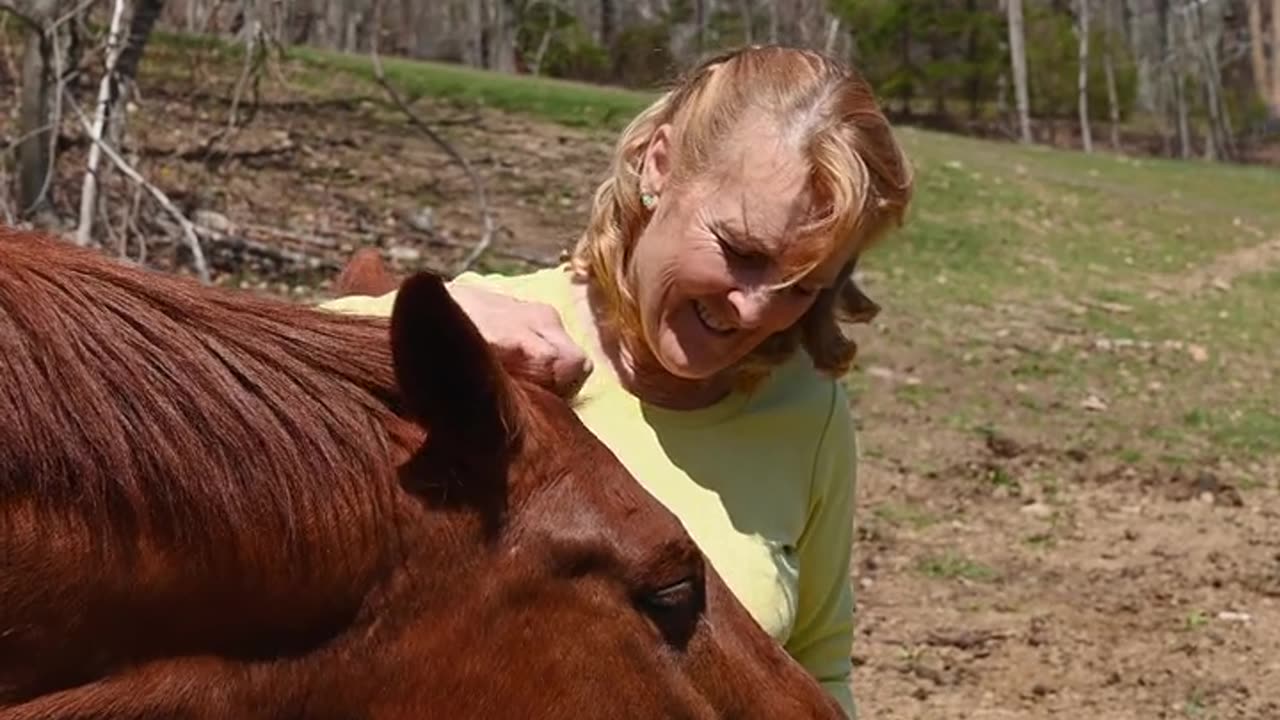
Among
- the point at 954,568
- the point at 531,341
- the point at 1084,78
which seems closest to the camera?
the point at 531,341

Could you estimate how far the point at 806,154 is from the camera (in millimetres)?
2332

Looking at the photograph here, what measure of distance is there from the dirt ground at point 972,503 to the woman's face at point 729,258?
295 cm

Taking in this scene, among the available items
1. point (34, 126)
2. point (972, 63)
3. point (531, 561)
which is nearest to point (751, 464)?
point (531, 561)

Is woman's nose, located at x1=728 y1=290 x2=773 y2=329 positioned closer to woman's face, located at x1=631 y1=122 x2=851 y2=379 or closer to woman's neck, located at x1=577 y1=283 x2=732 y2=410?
woman's face, located at x1=631 y1=122 x2=851 y2=379

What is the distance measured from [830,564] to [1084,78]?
34155 mm

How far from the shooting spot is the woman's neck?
2.47 m

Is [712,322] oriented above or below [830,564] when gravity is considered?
above

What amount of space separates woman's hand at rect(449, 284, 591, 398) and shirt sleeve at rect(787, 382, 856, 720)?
521 millimetres

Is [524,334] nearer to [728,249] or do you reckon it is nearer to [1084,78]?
[728,249]

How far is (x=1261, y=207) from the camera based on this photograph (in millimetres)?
19531

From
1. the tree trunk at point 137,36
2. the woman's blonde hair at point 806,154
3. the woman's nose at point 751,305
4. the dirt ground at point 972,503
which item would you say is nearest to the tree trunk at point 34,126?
the tree trunk at point 137,36

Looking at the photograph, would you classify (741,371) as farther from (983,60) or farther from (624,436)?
(983,60)

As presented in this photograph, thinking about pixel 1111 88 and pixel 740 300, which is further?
pixel 1111 88

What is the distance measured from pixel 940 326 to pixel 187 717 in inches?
352
